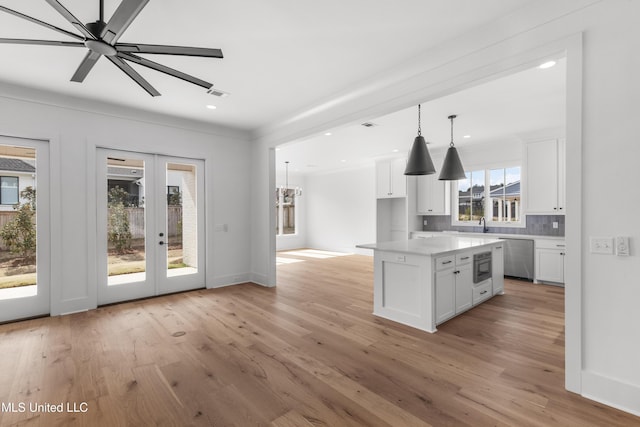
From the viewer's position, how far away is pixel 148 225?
469cm

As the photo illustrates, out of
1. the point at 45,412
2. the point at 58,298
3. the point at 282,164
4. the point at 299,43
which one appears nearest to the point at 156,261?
the point at 58,298

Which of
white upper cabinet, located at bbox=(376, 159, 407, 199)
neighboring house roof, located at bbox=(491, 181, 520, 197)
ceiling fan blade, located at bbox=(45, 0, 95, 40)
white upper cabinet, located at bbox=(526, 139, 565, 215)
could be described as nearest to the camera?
ceiling fan blade, located at bbox=(45, 0, 95, 40)

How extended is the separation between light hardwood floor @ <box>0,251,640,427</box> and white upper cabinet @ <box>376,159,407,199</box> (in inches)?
151

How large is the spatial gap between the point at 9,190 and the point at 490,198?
7.92 meters

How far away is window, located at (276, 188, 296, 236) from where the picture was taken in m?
10.7

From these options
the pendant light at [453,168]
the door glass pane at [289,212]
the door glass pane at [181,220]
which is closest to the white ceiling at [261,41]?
the door glass pane at [181,220]

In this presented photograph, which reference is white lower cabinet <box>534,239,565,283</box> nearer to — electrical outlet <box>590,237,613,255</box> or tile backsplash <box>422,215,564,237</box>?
tile backsplash <box>422,215,564,237</box>

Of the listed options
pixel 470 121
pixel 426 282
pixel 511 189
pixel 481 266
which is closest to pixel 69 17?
pixel 426 282

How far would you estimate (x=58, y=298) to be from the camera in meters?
3.91

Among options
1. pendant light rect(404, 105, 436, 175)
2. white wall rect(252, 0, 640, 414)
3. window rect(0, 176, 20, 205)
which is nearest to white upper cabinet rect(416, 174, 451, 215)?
pendant light rect(404, 105, 436, 175)

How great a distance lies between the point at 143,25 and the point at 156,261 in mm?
3391

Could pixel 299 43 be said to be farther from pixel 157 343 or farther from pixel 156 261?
pixel 156 261

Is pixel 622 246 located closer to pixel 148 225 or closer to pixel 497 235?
pixel 497 235

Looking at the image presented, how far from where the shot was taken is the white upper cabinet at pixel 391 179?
755 centimetres
